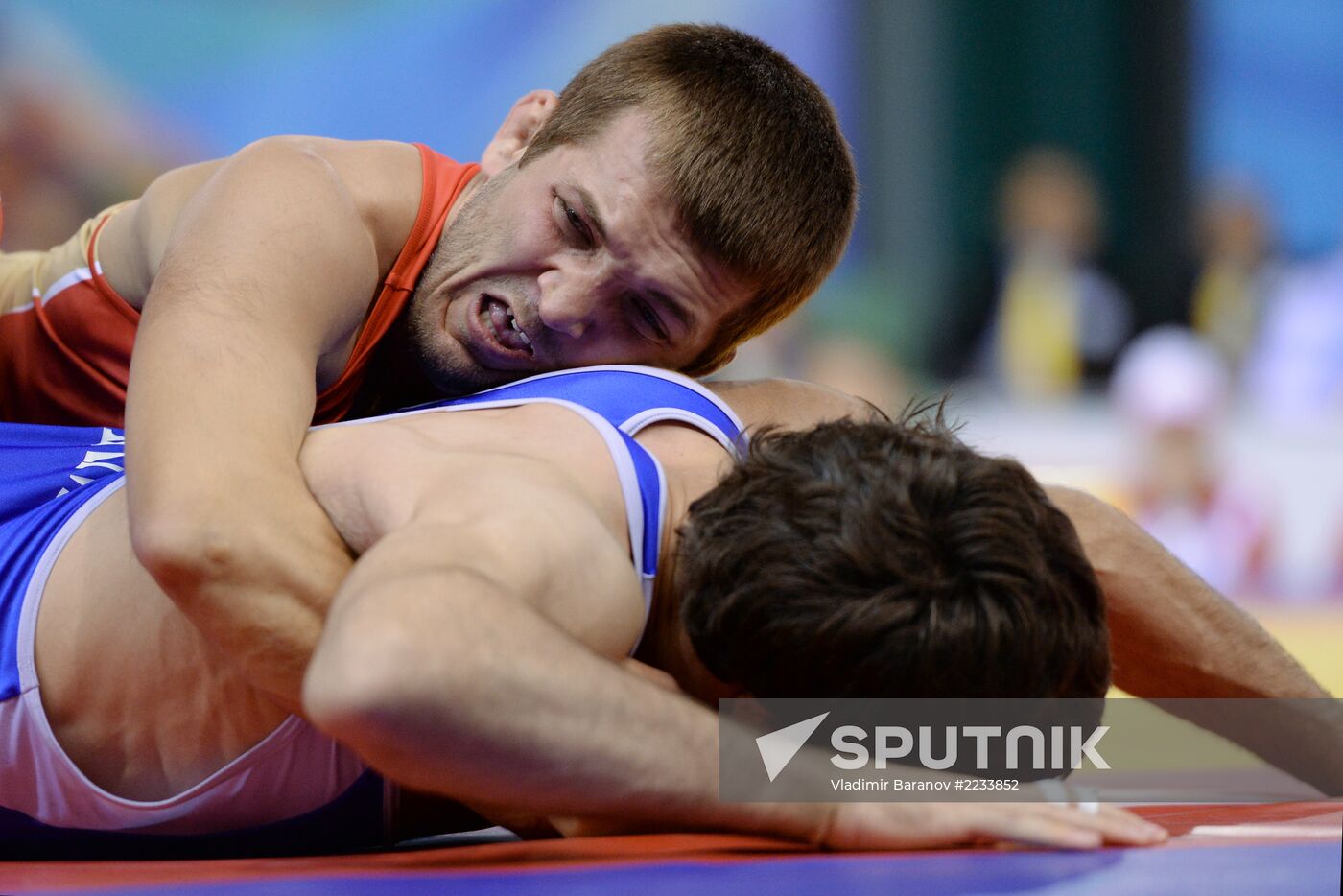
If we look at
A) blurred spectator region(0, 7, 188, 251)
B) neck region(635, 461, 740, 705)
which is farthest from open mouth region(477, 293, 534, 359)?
blurred spectator region(0, 7, 188, 251)

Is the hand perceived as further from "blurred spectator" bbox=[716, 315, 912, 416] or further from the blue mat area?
"blurred spectator" bbox=[716, 315, 912, 416]

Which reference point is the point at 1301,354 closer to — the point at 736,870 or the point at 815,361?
the point at 815,361

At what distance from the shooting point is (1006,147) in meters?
8.89

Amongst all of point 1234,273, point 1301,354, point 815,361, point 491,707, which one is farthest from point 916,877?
point 1234,273

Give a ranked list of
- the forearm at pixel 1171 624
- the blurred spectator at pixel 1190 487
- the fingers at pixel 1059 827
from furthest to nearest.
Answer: the blurred spectator at pixel 1190 487
the forearm at pixel 1171 624
the fingers at pixel 1059 827

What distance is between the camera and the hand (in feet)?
4.77

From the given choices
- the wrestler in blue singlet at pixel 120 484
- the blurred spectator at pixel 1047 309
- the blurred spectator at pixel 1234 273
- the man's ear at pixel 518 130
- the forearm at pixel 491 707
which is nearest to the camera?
the forearm at pixel 491 707

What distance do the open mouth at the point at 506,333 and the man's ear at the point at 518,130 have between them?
1.04ft

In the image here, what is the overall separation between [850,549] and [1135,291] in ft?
21.9

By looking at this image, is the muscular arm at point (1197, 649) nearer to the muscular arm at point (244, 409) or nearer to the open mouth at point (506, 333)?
the open mouth at point (506, 333)

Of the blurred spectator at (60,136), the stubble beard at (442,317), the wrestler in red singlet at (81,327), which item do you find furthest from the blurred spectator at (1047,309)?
the stubble beard at (442,317)

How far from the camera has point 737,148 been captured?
7.30 ft

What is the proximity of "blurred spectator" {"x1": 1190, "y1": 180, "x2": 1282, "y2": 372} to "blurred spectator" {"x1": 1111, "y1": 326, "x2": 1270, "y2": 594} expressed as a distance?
1197mm

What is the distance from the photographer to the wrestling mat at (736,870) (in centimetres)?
131
